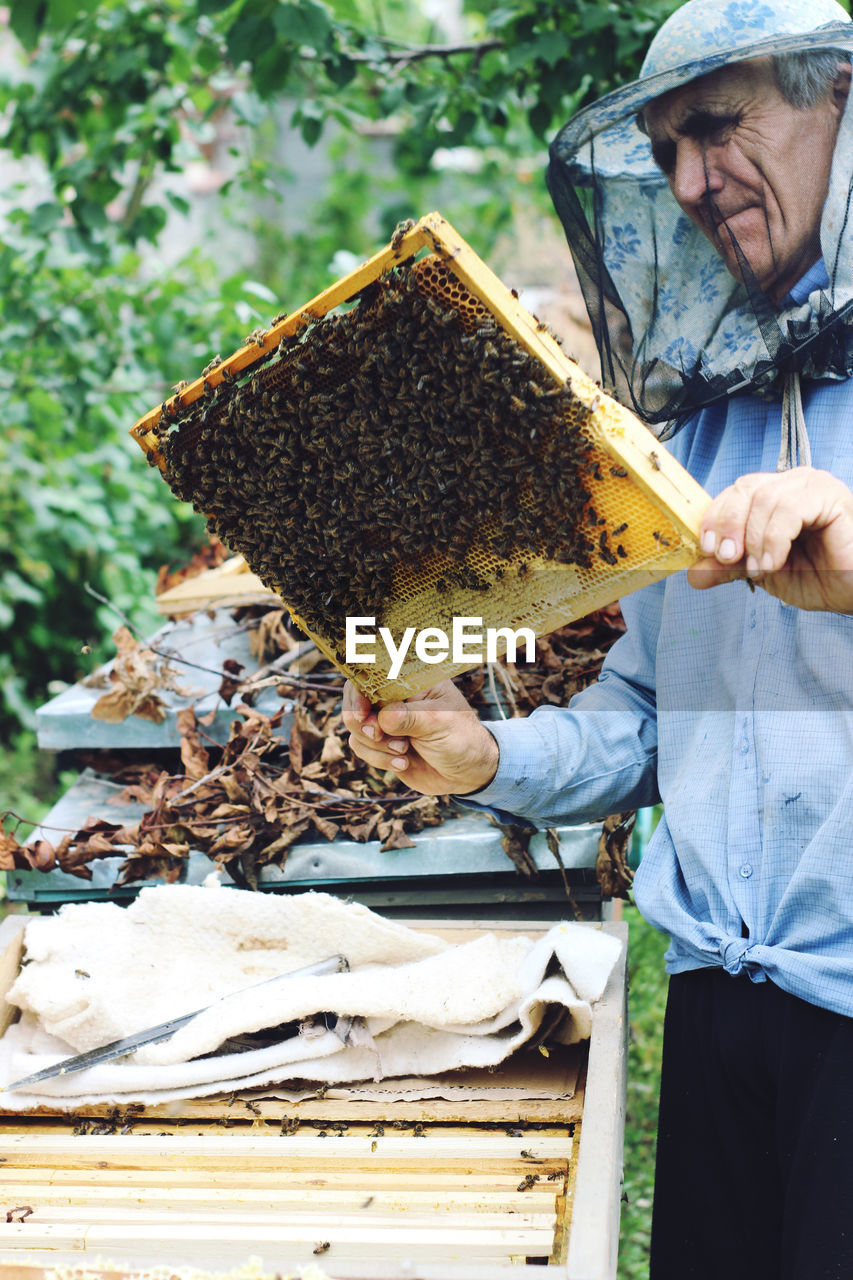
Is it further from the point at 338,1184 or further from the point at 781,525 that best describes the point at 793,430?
the point at 338,1184

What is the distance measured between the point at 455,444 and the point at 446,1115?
3.78 feet

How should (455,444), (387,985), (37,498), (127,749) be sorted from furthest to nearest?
1. (37,498)
2. (127,749)
3. (387,985)
4. (455,444)

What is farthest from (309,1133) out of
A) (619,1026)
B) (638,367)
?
(638,367)

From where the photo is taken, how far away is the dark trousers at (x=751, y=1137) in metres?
1.67

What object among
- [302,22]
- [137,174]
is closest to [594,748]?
[302,22]

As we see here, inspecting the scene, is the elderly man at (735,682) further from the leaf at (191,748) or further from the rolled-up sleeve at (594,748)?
the leaf at (191,748)

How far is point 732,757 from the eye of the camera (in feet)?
6.17

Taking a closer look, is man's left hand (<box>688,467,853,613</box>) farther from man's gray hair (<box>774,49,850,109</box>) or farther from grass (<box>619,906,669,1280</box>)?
grass (<box>619,906,669,1280</box>)

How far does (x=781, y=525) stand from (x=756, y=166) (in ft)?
2.48

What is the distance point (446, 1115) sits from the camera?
1.90 m

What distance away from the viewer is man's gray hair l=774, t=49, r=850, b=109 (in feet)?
5.68

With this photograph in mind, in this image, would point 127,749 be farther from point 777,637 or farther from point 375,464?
point 777,637

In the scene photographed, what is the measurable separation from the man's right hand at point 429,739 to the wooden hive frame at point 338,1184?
1.54 feet

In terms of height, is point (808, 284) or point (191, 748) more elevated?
point (808, 284)
